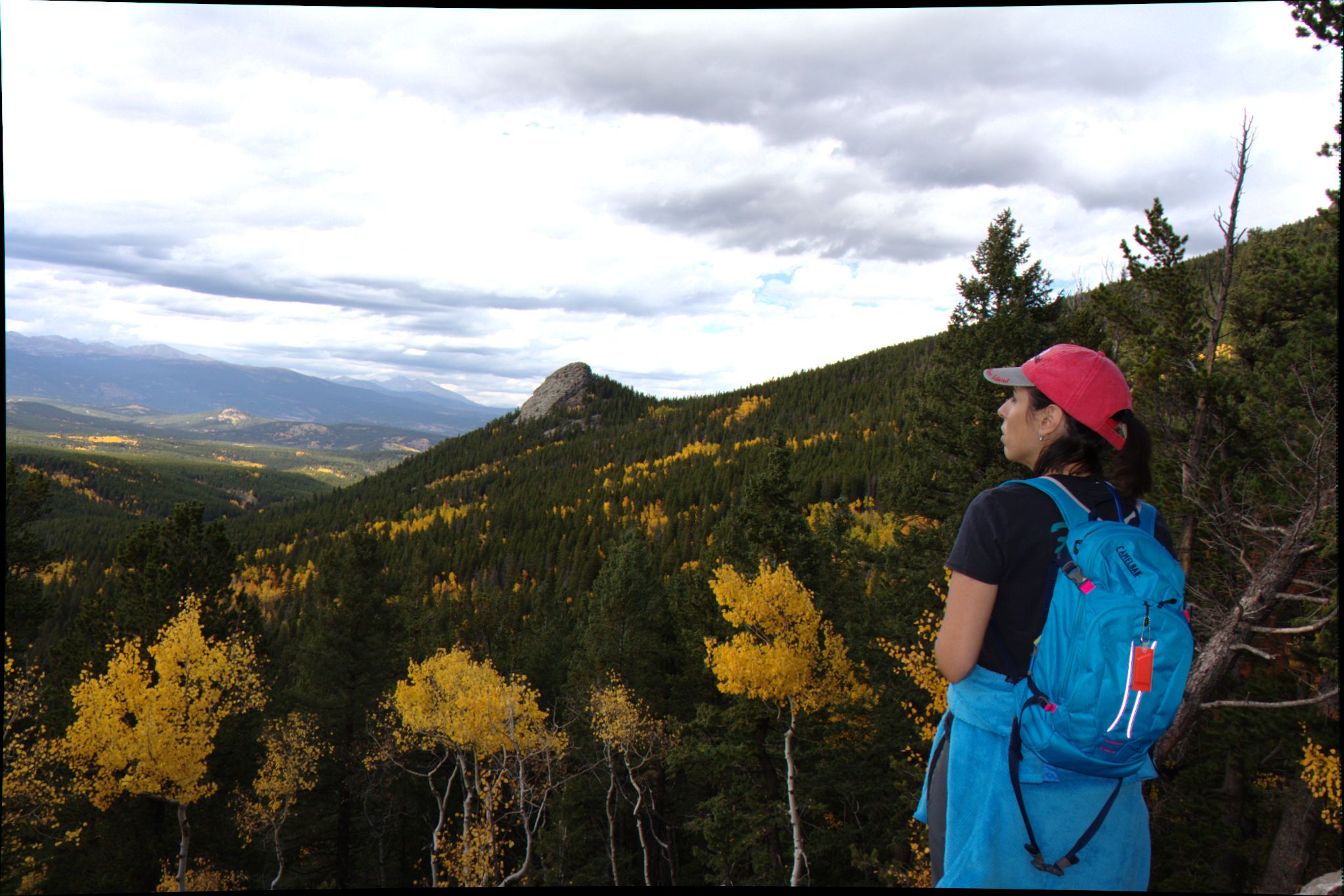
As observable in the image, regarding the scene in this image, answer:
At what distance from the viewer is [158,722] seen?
54.6 ft

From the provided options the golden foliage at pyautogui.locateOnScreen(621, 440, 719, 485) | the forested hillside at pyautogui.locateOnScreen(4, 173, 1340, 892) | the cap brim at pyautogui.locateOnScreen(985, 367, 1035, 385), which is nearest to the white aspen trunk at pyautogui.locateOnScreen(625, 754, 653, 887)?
the forested hillside at pyautogui.locateOnScreen(4, 173, 1340, 892)

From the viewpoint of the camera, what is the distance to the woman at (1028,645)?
8.82 ft

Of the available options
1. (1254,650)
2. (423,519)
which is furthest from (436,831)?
(423,519)

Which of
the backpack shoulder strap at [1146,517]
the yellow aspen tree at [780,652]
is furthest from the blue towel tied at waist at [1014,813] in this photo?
the yellow aspen tree at [780,652]

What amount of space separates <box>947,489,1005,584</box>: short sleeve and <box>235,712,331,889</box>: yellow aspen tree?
26899 millimetres

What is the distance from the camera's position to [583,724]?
28.6m

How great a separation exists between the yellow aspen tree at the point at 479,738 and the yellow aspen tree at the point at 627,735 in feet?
5.56

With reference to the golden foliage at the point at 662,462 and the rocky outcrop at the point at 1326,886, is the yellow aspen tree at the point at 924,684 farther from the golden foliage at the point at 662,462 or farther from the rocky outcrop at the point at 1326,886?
the golden foliage at the point at 662,462

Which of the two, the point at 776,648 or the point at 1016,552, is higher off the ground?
the point at 1016,552

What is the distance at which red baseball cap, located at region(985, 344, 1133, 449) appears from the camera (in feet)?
9.21

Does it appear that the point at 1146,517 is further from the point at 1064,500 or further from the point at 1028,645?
the point at 1028,645

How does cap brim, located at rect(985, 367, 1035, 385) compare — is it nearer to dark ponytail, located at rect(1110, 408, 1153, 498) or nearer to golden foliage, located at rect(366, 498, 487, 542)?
dark ponytail, located at rect(1110, 408, 1153, 498)

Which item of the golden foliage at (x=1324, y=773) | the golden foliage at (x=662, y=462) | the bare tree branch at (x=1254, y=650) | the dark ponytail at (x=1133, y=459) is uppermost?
the golden foliage at (x=662, y=462)

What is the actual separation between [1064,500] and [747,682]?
1376 centimetres
